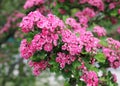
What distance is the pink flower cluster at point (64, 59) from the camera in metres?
4.36

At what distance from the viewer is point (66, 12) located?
675 centimetres

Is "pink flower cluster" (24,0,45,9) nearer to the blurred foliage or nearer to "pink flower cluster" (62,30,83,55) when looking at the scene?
"pink flower cluster" (62,30,83,55)

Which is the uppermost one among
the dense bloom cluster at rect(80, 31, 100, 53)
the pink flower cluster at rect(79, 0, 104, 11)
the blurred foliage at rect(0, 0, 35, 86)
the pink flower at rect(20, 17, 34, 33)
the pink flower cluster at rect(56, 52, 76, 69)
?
the blurred foliage at rect(0, 0, 35, 86)

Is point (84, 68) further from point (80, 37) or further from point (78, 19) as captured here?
point (78, 19)

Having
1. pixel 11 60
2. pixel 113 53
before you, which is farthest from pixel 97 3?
pixel 11 60

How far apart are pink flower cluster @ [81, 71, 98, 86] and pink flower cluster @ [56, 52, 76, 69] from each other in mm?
343

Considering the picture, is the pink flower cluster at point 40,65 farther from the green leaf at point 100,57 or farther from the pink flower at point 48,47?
the green leaf at point 100,57

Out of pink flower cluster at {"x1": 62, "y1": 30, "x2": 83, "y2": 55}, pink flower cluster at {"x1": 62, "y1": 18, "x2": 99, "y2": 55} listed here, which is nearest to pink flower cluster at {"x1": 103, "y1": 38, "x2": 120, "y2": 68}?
pink flower cluster at {"x1": 62, "y1": 18, "x2": 99, "y2": 55}

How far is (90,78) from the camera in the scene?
184 inches

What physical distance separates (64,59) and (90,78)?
0.48 metres

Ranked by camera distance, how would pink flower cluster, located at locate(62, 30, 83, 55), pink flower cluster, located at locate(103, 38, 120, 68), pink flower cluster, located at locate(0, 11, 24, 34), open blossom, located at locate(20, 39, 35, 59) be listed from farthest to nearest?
pink flower cluster, located at locate(0, 11, 24, 34) → pink flower cluster, located at locate(103, 38, 120, 68) → open blossom, located at locate(20, 39, 35, 59) → pink flower cluster, located at locate(62, 30, 83, 55)

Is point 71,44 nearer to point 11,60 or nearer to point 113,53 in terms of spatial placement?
point 113,53

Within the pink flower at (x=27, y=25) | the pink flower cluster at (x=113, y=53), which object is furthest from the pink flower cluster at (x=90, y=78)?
the pink flower at (x=27, y=25)

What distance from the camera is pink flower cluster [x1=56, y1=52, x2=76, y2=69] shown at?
4.36 metres
